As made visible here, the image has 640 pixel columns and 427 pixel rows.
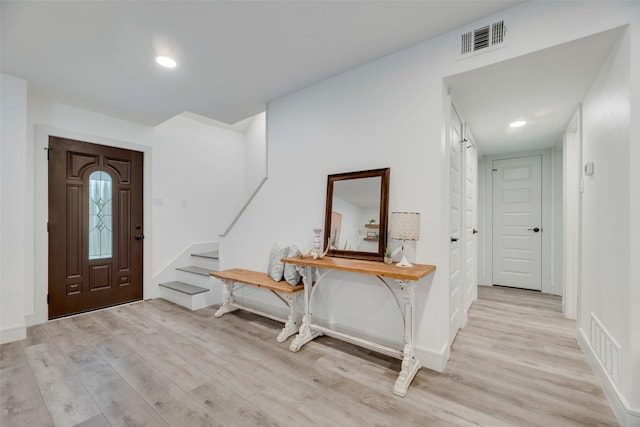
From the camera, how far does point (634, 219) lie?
57.5 inches

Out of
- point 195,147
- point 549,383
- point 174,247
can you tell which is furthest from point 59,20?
point 549,383

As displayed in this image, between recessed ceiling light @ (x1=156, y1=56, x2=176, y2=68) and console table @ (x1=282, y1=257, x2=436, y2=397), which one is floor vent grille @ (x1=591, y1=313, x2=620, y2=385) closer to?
console table @ (x1=282, y1=257, x2=436, y2=397)

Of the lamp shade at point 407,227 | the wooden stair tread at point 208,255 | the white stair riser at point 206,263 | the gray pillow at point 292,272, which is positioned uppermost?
the lamp shade at point 407,227

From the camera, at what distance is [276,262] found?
9.31ft

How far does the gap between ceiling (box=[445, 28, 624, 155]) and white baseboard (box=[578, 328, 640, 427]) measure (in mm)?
2057

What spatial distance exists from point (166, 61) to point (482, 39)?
8.34 ft

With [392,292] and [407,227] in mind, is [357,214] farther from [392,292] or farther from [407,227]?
[392,292]

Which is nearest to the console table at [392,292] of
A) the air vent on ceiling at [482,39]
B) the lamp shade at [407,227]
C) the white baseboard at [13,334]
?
the lamp shade at [407,227]

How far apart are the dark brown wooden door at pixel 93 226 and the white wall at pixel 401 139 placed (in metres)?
2.24

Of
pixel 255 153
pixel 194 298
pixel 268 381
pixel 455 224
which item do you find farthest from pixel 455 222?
pixel 255 153

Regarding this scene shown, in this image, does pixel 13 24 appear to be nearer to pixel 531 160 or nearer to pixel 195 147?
pixel 195 147

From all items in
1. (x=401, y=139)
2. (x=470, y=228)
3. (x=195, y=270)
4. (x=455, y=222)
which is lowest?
(x=195, y=270)

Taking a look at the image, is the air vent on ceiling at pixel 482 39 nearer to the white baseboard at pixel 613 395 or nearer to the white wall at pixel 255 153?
the white baseboard at pixel 613 395

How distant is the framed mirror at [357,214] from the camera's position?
2.25 m
